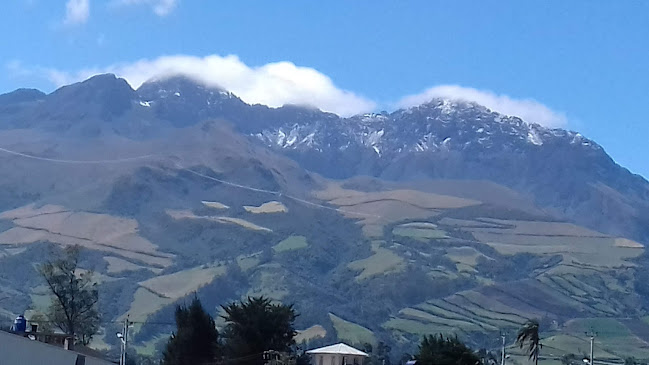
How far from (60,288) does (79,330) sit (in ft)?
21.4

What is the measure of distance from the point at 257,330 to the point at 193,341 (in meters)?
5.16

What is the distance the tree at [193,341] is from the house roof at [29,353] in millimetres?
22293

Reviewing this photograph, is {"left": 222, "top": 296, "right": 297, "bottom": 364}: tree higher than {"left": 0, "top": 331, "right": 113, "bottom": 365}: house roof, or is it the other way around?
{"left": 222, "top": 296, "right": 297, "bottom": 364}: tree

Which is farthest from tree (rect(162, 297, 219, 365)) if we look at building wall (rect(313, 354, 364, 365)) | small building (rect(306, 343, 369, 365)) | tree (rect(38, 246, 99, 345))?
tree (rect(38, 246, 99, 345))

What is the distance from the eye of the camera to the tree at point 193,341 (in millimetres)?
84625

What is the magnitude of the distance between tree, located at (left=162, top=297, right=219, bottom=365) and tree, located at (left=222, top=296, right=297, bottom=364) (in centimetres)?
175

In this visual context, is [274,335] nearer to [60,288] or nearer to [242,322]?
[242,322]

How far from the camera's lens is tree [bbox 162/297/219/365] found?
84.6m

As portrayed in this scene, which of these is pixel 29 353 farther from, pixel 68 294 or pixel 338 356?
pixel 68 294

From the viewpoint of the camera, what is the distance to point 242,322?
83.4 meters

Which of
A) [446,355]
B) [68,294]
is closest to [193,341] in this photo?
[68,294]

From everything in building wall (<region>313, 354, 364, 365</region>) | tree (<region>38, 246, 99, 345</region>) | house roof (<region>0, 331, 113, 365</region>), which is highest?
tree (<region>38, 246, 99, 345</region>)

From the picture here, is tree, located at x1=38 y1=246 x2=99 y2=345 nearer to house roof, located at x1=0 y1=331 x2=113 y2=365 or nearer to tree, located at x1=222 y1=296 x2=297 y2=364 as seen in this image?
tree, located at x1=222 y1=296 x2=297 y2=364

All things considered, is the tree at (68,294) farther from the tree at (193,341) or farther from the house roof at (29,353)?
the house roof at (29,353)
